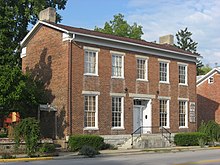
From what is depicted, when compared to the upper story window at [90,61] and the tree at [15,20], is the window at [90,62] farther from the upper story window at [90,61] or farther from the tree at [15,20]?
the tree at [15,20]

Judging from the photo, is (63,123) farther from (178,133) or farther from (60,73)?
(178,133)

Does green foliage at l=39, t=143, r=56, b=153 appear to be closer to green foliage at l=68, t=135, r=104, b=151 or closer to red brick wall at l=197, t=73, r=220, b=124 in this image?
green foliage at l=68, t=135, r=104, b=151

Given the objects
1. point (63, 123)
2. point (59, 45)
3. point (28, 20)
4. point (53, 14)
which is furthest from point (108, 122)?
point (28, 20)

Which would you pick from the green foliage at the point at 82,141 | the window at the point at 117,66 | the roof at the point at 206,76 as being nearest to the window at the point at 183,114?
the window at the point at 117,66

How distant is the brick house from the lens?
27.9 metres

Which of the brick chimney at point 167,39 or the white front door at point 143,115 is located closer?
the white front door at point 143,115

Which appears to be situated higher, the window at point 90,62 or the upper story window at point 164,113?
the window at point 90,62

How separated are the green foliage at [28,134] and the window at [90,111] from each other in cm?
619

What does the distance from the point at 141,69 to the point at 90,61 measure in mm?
5257

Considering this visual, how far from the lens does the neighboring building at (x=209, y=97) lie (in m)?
45.6

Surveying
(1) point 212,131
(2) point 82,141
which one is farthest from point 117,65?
(1) point 212,131

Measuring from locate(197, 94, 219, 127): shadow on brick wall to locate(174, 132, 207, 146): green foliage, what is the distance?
11541 millimetres

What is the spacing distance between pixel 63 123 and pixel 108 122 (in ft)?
11.7

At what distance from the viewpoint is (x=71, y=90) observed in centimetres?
2755
